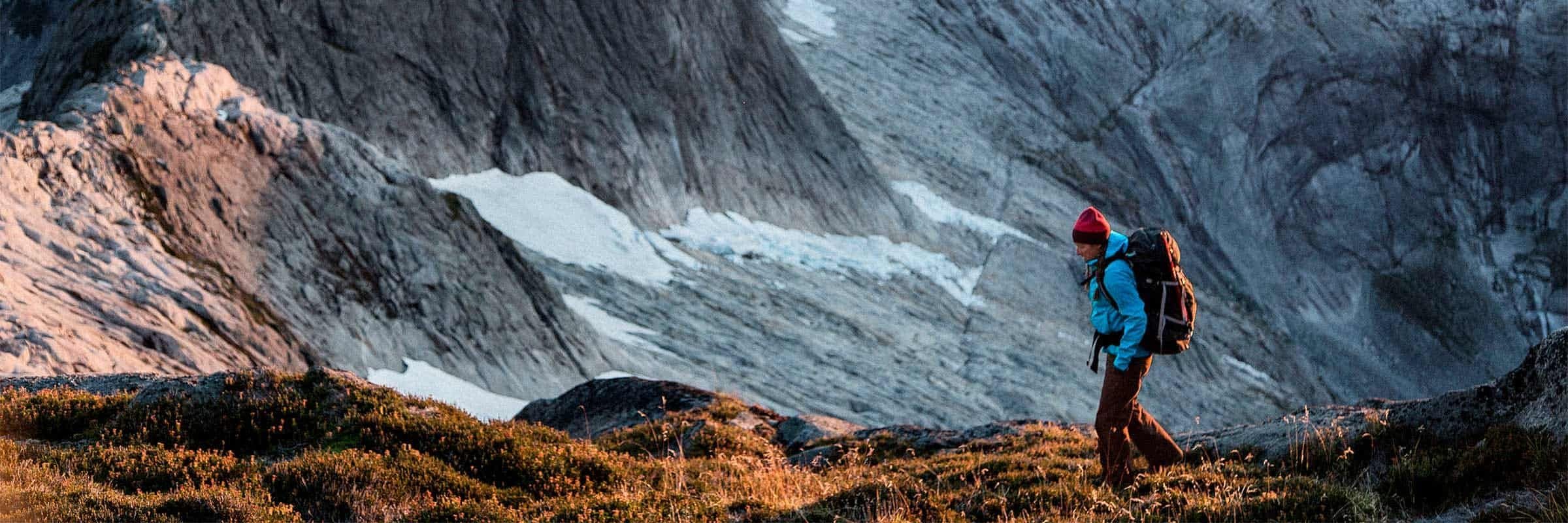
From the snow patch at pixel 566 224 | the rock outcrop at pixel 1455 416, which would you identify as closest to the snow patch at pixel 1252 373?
the snow patch at pixel 566 224

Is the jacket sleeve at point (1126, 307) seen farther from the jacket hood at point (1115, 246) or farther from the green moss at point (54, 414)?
the green moss at point (54, 414)

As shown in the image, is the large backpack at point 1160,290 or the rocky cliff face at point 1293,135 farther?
the rocky cliff face at point 1293,135

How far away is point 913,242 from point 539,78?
63.3 feet

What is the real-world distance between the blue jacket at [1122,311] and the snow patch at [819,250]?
38.5 m

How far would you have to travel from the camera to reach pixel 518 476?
866cm

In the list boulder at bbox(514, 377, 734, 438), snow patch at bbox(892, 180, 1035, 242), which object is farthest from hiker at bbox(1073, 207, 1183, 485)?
snow patch at bbox(892, 180, 1035, 242)

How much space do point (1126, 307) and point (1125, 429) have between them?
2.92ft

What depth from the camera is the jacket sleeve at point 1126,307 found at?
8.16 m

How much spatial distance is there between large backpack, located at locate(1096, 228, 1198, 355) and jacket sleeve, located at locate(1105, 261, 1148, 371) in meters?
0.04

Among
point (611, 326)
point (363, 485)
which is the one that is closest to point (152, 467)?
point (363, 485)

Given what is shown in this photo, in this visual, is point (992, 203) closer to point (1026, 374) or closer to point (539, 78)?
point (1026, 374)

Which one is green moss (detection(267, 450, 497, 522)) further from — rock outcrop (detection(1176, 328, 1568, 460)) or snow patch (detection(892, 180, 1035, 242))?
snow patch (detection(892, 180, 1035, 242))

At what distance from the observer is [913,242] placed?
5903cm

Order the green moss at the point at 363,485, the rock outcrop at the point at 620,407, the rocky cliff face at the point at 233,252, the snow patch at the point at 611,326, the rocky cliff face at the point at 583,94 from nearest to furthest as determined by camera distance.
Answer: the green moss at the point at 363,485
the rock outcrop at the point at 620,407
the rocky cliff face at the point at 233,252
the snow patch at the point at 611,326
the rocky cliff face at the point at 583,94
